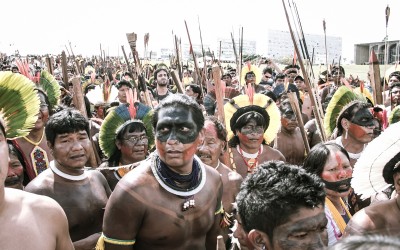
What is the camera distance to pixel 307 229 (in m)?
1.87

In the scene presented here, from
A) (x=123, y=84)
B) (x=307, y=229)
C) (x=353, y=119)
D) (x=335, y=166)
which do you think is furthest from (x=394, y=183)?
(x=123, y=84)

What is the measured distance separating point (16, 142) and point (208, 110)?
3.34 meters

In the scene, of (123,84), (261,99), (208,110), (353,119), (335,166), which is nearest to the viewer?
(335,166)

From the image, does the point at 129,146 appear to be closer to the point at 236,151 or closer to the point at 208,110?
the point at 236,151

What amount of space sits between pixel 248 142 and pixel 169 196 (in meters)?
1.96

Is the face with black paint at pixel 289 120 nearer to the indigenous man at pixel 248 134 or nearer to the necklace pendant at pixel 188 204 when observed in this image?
A: the indigenous man at pixel 248 134

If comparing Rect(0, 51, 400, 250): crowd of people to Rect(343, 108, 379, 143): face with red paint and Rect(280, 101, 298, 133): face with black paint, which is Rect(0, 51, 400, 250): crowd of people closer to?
Rect(343, 108, 379, 143): face with red paint

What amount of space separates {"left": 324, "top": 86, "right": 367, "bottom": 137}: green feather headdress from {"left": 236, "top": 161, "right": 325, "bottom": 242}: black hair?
3.02 m

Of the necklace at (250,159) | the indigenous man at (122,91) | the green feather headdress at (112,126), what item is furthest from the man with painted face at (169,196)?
the indigenous man at (122,91)

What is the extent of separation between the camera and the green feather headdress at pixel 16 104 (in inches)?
90.3

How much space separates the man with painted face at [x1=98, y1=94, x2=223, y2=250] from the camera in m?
2.49

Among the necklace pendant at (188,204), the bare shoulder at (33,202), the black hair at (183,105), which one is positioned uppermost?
the black hair at (183,105)

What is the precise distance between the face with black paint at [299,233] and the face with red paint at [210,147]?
6.25 feet

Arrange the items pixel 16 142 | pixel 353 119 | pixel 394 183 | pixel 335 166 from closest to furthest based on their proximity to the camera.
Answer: pixel 394 183, pixel 335 166, pixel 16 142, pixel 353 119
